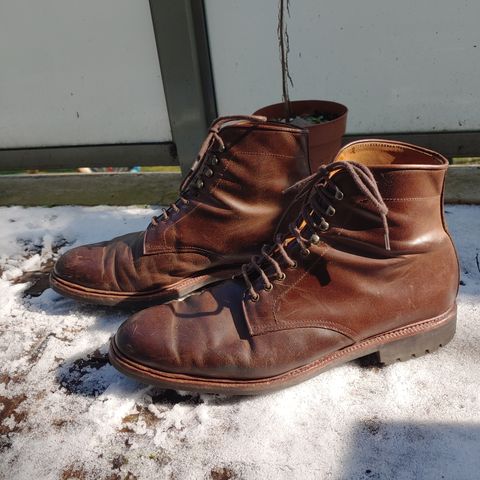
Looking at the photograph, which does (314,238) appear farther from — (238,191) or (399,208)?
(238,191)

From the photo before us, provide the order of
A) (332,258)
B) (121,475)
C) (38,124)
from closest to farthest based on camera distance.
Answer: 1. (121,475)
2. (332,258)
3. (38,124)

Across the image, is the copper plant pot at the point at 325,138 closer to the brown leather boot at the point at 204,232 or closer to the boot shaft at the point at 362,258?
the brown leather boot at the point at 204,232

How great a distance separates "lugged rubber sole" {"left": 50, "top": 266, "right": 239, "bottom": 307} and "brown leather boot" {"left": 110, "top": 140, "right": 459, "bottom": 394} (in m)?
0.29

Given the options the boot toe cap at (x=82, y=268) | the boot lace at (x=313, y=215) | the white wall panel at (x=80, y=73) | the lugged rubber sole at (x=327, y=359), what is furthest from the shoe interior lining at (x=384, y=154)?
the white wall panel at (x=80, y=73)

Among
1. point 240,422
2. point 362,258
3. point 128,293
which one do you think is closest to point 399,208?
point 362,258

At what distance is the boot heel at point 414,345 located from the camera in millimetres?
1180

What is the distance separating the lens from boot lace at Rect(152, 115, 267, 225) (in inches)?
53.9

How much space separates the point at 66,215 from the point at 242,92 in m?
1.11

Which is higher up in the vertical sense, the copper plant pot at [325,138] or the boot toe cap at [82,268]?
the copper plant pot at [325,138]

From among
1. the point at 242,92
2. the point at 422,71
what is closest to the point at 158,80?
the point at 242,92

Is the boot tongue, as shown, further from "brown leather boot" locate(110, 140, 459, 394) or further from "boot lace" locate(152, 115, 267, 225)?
"brown leather boot" locate(110, 140, 459, 394)

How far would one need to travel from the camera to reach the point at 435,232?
1.13 m

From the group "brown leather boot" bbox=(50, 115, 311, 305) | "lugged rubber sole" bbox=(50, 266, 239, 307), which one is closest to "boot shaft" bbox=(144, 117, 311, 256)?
"brown leather boot" bbox=(50, 115, 311, 305)

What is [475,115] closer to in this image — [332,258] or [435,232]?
[435,232]
